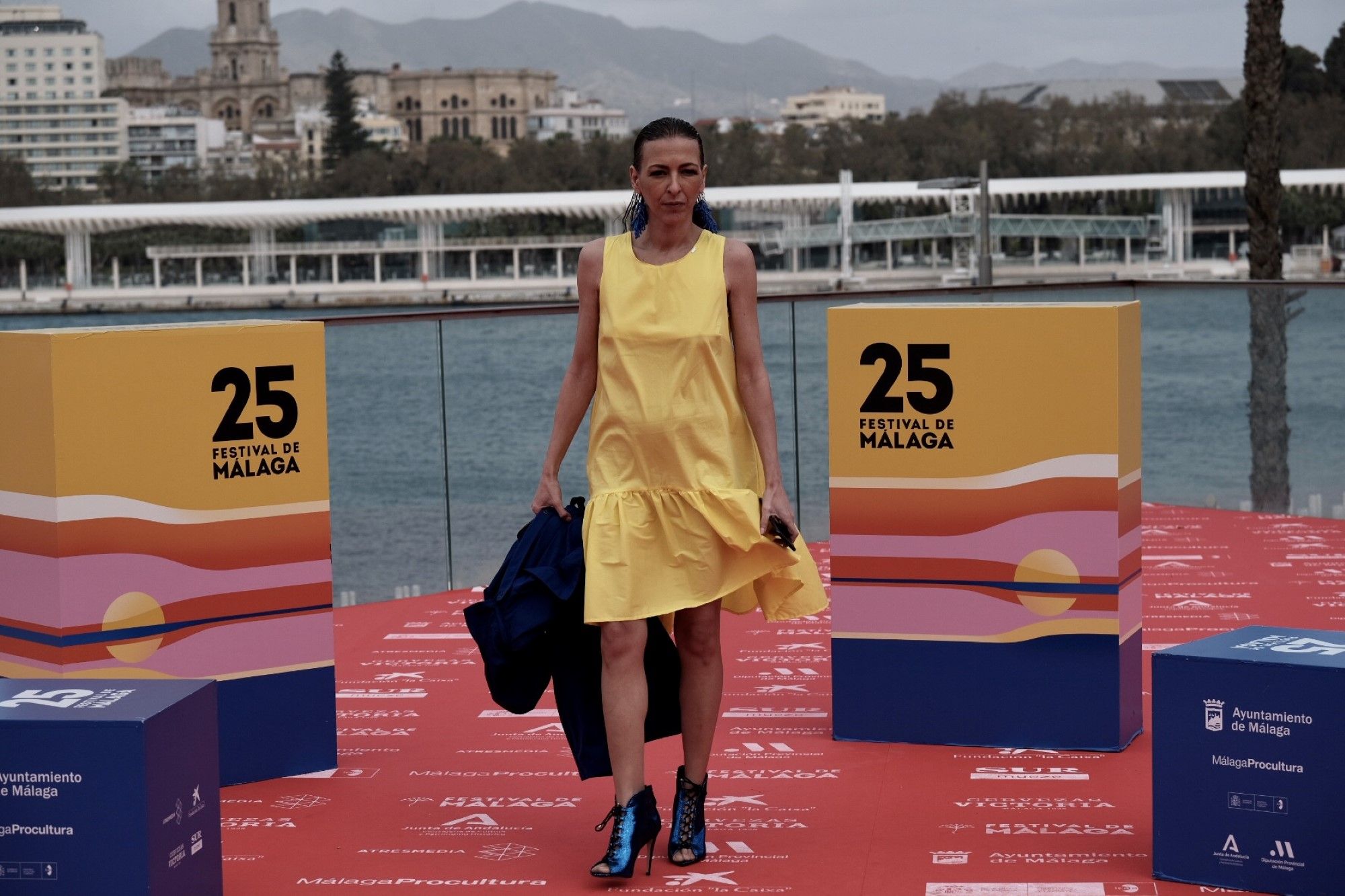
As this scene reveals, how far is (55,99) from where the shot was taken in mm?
145250

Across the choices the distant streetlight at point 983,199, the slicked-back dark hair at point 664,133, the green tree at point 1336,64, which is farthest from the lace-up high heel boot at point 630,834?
the green tree at point 1336,64

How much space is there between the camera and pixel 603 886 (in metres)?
2.67

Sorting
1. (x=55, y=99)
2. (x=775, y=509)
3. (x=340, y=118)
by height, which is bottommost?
(x=775, y=509)

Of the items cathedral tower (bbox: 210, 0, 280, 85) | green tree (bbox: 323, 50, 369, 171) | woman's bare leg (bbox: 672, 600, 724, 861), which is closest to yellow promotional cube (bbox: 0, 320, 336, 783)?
woman's bare leg (bbox: 672, 600, 724, 861)

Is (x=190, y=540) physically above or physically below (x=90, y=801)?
above

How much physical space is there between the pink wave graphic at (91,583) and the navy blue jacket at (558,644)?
2.01 feet

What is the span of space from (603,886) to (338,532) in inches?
154

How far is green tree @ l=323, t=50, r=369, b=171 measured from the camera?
102m

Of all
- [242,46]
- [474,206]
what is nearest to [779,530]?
[474,206]

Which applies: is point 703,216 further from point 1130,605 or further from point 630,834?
point 1130,605

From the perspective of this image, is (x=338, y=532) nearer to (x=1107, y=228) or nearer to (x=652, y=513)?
(x=652, y=513)

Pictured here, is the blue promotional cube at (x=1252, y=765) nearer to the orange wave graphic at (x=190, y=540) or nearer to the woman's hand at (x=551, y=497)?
the woman's hand at (x=551, y=497)

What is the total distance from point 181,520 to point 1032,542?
5.15 ft

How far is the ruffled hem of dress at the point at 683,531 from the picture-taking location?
2686 millimetres
